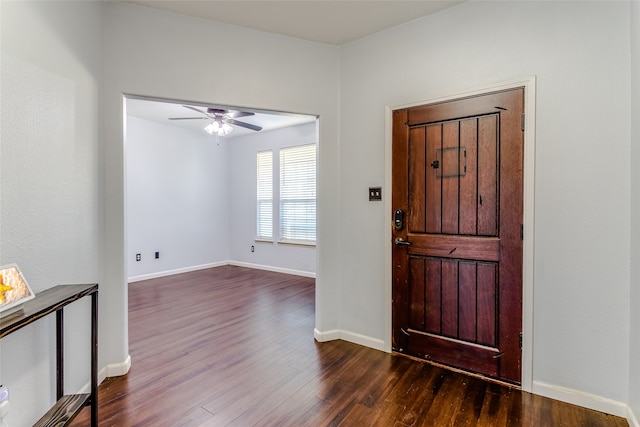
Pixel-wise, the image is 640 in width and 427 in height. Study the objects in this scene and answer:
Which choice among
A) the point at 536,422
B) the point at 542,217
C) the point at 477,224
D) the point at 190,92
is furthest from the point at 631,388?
the point at 190,92

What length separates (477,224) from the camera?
2273mm

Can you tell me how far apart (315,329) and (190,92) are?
2.29m

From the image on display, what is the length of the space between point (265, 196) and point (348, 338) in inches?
152

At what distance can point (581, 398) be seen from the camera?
6.40ft

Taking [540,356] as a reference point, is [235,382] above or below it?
below

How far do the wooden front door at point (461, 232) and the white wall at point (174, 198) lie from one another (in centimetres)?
446

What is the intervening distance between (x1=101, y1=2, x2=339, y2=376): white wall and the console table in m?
0.57

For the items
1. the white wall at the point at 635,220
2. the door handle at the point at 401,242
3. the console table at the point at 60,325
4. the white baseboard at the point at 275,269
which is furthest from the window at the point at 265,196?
the white wall at the point at 635,220

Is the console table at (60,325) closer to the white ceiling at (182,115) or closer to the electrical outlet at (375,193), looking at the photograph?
the electrical outlet at (375,193)

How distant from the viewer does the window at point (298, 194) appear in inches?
218

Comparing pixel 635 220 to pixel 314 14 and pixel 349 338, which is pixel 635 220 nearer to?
pixel 349 338

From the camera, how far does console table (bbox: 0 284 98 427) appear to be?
1.31 meters

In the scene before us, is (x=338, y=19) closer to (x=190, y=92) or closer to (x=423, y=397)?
(x=190, y=92)

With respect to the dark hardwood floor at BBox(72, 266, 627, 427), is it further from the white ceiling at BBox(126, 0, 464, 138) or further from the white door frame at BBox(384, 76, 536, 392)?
the white ceiling at BBox(126, 0, 464, 138)
